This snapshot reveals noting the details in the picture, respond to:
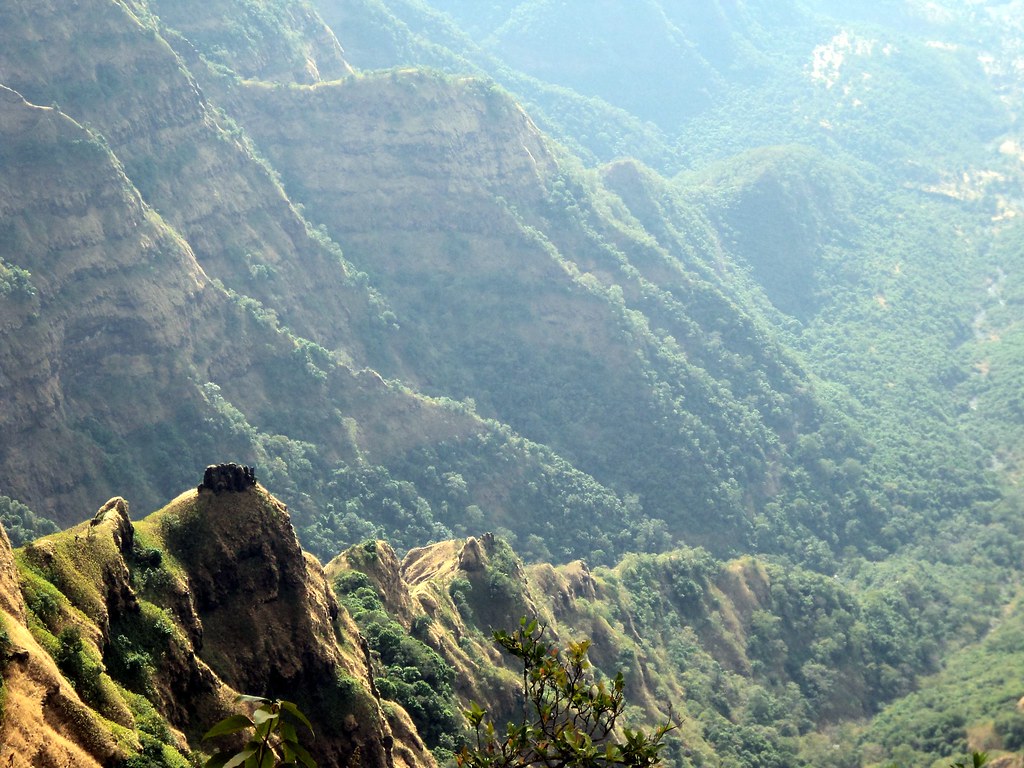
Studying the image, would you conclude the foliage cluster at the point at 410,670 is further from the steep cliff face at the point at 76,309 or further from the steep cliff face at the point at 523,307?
the steep cliff face at the point at 523,307

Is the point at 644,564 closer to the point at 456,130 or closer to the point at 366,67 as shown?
the point at 456,130

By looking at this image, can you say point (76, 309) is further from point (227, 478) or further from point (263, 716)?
point (263, 716)

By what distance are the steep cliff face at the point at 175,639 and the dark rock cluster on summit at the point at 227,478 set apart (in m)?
0.24

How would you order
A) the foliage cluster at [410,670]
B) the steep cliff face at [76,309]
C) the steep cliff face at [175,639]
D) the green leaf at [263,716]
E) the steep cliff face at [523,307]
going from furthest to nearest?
1. the steep cliff face at [523,307]
2. the steep cliff face at [76,309]
3. the foliage cluster at [410,670]
4. the steep cliff face at [175,639]
5. the green leaf at [263,716]

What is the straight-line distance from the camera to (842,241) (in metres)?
187

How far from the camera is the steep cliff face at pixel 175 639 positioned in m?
31.0

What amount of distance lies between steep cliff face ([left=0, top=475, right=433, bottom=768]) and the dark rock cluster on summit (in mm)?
243

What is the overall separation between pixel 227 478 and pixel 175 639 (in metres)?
8.28

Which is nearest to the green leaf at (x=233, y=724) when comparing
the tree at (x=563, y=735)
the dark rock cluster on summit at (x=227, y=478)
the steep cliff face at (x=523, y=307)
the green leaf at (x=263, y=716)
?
the green leaf at (x=263, y=716)

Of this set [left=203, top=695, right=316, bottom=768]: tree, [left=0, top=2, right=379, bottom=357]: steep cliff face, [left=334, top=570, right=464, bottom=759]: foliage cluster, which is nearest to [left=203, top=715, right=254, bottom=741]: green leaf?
[left=203, top=695, right=316, bottom=768]: tree

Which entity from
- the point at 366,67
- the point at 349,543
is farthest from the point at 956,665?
the point at 366,67

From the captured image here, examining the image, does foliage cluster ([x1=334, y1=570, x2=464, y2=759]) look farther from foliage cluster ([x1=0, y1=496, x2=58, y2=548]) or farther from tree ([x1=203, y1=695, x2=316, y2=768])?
tree ([x1=203, y1=695, x2=316, y2=768])

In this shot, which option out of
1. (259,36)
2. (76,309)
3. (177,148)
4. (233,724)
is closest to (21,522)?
(76,309)

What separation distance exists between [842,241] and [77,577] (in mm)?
164530
